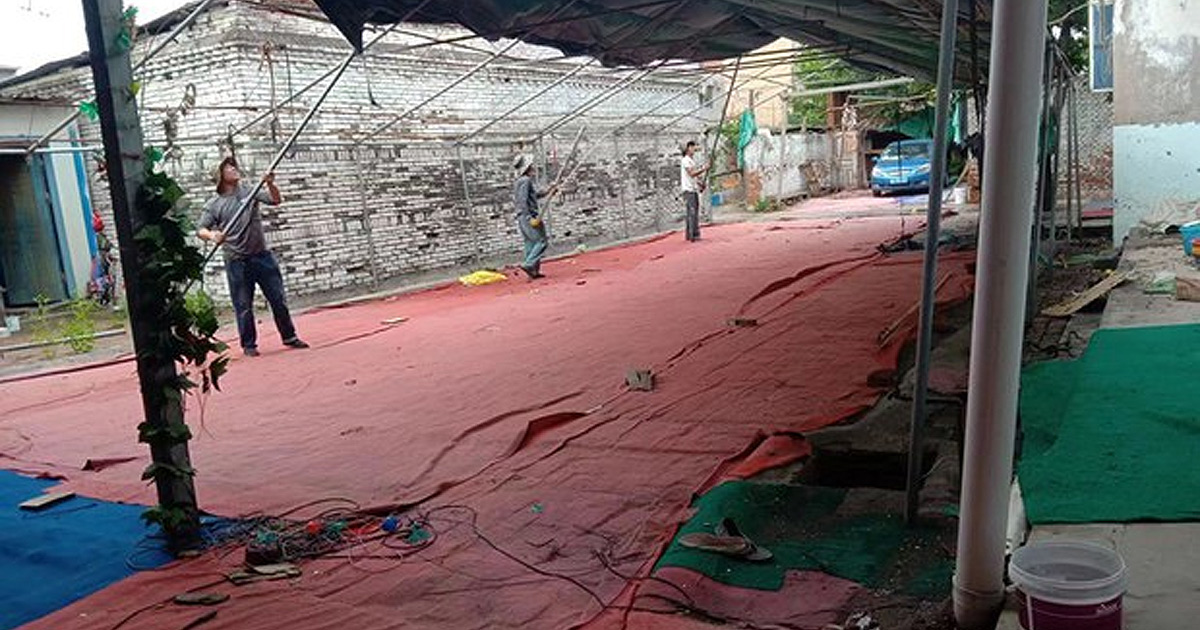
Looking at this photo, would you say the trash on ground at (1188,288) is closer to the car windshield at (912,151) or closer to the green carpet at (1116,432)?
the green carpet at (1116,432)

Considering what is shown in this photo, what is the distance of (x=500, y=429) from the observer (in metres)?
5.18

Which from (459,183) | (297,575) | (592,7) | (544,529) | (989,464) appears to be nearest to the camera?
(989,464)

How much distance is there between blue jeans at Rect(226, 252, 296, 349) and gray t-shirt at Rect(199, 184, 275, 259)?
89 millimetres

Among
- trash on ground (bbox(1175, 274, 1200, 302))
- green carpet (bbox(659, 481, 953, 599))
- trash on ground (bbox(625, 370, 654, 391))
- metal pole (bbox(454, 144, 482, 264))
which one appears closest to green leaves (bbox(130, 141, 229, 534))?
green carpet (bbox(659, 481, 953, 599))

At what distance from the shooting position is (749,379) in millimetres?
5770

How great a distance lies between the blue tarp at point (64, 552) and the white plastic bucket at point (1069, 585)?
3.25 meters

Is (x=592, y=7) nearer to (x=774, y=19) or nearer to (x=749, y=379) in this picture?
(x=774, y=19)

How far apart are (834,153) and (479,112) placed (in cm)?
1553

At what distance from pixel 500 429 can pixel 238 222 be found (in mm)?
4151

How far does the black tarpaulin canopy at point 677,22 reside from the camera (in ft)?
18.1

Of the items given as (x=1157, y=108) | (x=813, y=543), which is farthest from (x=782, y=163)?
(x=813, y=543)

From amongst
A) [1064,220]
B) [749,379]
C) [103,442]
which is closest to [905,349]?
[749,379]

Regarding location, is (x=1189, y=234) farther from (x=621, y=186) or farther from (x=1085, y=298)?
(x=621, y=186)

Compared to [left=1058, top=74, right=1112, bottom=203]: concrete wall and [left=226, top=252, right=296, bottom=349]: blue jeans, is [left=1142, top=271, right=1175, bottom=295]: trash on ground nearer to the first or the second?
[left=226, top=252, right=296, bottom=349]: blue jeans
